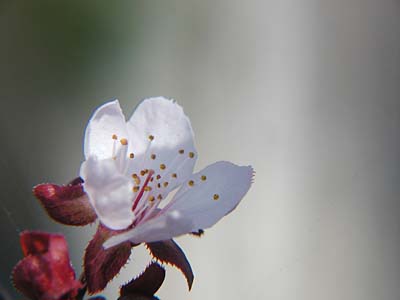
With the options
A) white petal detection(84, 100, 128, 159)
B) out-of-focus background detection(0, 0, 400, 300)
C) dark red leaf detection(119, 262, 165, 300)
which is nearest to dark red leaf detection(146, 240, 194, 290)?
dark red leaf detection(119, 262, 165, 300)

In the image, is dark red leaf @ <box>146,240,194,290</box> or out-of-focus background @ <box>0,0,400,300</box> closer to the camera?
dark red leaf @ <box>146,240,194,290</box>

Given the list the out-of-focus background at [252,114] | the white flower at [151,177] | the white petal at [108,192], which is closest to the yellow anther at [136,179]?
the white flower at [151,177]

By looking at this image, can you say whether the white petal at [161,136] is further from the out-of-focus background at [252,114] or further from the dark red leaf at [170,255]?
the out-of-focus background at [252,114]

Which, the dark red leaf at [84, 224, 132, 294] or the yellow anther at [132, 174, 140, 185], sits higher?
the yellow anther at [132, 174, 140, 185]

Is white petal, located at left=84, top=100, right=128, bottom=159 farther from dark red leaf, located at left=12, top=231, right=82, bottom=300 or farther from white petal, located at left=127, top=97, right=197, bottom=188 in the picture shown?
dark red leaf, located at left=12, top=231, right=82, bottom=300

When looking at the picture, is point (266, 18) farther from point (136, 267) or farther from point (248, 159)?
point (136, 267)

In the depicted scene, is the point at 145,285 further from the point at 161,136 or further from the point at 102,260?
the point at 161,136

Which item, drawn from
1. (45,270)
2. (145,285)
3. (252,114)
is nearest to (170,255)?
(145,285)
